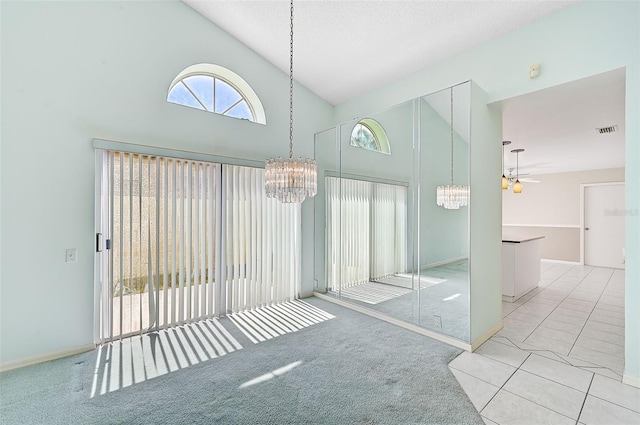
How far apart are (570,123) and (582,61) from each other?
71.7 inches

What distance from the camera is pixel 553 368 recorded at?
2.48 m

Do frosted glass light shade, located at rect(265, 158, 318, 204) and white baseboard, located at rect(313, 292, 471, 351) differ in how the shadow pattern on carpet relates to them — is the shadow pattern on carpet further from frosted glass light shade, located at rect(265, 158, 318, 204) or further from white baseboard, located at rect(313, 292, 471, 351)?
frosted glass light shade, located at rect(265, 158, 318, 204)

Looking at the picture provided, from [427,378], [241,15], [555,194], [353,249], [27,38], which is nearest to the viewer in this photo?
[427,378]

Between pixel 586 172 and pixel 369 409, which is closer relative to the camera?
pixel 369 409

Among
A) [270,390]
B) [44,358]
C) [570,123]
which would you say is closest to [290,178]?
[270,390]

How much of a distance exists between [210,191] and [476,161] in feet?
9.96

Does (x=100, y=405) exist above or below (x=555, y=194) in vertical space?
below

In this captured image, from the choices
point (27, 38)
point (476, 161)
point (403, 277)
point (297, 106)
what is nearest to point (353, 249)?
point (403, 277)

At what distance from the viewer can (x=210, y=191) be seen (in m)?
3.46

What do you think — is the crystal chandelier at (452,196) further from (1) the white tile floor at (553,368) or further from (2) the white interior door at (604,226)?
(2) the white interior door at (604,226)

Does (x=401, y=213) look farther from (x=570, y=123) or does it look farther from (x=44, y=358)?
(x=44, y=358)

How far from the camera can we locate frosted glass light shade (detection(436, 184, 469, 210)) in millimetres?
2864

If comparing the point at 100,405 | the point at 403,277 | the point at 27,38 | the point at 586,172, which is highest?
the point at 27,38

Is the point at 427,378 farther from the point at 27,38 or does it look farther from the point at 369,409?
the point at 27,38
